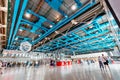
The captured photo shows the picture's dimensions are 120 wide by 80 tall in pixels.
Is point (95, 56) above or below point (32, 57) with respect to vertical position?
below

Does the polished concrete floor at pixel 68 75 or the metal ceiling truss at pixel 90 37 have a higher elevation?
the metal ceiling truss at pixel 90 37

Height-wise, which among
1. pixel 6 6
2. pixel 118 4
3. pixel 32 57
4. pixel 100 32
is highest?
pixel 6 6

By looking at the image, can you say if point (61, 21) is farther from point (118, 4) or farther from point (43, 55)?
point (43, 55)

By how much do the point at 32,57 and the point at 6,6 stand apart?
32.2 feet

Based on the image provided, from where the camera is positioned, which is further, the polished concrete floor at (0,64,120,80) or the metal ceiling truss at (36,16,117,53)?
the metal ceiling truss at (36,16,117,53)

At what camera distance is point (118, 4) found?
80 cm

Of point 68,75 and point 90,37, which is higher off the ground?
point 90,37

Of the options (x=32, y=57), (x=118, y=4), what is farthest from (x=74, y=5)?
(x=32, y=57)

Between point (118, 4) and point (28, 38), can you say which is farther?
point (28, 38)

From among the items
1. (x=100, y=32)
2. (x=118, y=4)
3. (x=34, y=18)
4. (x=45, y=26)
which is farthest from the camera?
(x=100, y=32)

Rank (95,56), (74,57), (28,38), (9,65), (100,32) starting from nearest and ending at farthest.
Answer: (100,32), (28,38), (9,65), (95,56), (74,57)

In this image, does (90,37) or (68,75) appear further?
(90,37)

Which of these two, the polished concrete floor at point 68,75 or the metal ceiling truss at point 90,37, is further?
the metal ceiling truss at point 90,37

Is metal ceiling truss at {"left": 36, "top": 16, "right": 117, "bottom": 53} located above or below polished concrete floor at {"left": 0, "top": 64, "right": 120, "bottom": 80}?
above
